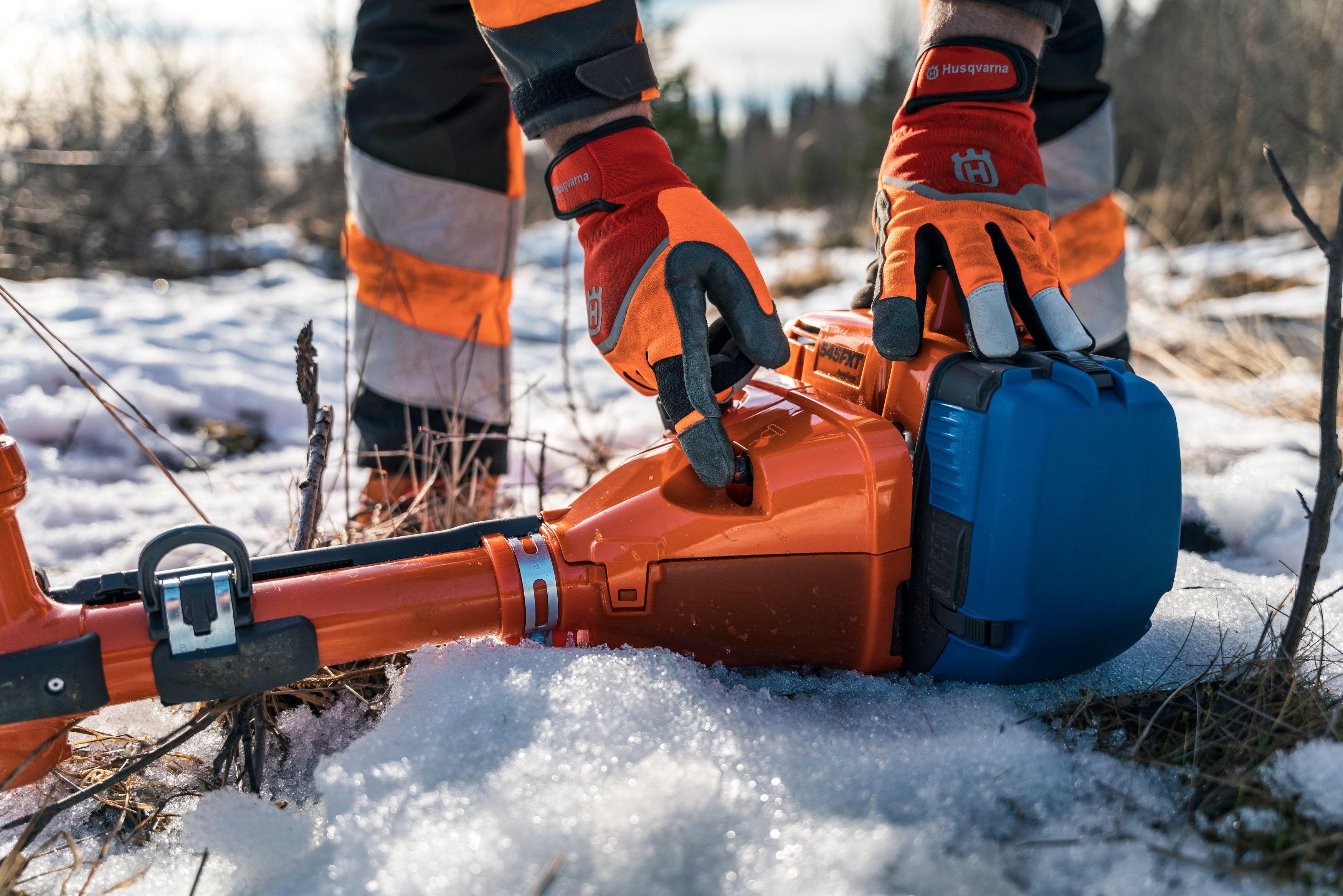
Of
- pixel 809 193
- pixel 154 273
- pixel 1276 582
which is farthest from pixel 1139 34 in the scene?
pixel 1276 582

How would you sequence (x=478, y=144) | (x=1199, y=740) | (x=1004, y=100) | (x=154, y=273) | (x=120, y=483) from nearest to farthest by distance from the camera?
(x=1199, y=740) < (x=1004, y=100) < (x=478, y=144) < (x=120, y=483) < (x=154, y=273)

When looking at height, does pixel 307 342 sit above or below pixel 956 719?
above

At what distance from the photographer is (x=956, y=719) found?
960mm

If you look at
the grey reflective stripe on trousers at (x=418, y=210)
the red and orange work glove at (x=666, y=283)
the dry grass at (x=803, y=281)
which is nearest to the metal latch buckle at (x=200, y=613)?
the red and orange work glove at (x=666, y=283)

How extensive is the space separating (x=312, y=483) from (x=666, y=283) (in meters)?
0.62

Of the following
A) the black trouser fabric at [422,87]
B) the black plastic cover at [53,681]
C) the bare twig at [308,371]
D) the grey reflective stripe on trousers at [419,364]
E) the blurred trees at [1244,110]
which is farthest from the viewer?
the blurred trees at [1244,110]

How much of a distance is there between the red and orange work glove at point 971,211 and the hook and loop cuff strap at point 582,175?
413mm

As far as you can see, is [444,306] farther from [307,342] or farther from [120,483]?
[120,483]

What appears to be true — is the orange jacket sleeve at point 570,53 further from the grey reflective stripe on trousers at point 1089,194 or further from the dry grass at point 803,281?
the dry grass at point 803,281

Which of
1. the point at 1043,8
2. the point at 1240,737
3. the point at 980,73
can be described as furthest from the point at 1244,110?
the point at 1240,737

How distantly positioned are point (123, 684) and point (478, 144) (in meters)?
1.32

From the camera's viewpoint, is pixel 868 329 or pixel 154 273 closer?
pixel 868 329

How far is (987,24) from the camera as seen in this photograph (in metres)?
1.30

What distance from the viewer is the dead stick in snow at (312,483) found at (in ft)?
4.07
